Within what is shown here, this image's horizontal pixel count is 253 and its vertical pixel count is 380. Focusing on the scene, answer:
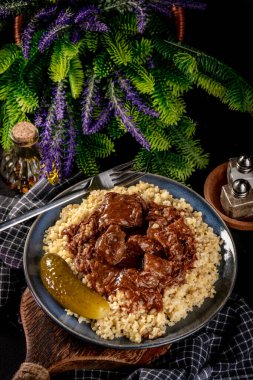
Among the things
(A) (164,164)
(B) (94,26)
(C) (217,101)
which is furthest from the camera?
(C) (217,101)

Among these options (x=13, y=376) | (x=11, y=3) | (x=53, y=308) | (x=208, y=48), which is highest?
(x=11, y=3)

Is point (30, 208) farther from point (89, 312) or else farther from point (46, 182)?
point (89, 312)

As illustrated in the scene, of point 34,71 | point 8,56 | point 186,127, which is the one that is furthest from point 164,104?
point 8,56

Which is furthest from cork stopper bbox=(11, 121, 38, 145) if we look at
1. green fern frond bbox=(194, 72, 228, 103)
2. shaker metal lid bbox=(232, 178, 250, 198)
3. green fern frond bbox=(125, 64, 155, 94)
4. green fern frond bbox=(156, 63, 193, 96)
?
shaker metal lid bbox=(232, 178, 250, 198)

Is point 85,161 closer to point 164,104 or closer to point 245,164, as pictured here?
point 164,104

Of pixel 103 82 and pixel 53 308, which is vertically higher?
pixel 103 82

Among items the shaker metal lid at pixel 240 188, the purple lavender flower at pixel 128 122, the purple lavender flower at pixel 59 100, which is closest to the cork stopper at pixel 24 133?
the purple lavender flower at pixel 59 100

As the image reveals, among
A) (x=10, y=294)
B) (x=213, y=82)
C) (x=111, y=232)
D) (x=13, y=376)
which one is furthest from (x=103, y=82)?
(x=13, y=376)
